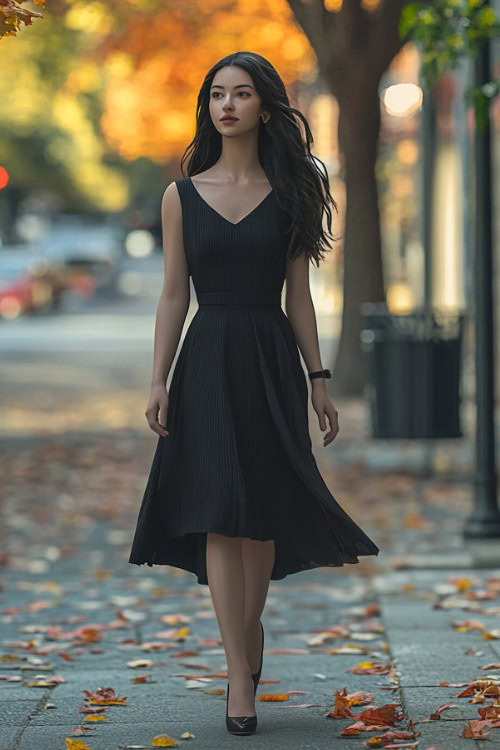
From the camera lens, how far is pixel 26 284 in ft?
125

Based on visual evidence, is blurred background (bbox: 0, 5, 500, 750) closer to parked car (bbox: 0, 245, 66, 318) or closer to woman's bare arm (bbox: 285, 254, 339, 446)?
woman's bare arm (bbox: 285, 254, 339, 446)

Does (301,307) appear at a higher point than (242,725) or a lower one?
higher

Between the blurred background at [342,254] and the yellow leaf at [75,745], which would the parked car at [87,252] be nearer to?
the blurred background at [342,254]

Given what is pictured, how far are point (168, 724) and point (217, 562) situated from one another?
1.77 ft

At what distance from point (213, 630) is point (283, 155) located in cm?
265

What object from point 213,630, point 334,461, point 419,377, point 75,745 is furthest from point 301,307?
point 334,461

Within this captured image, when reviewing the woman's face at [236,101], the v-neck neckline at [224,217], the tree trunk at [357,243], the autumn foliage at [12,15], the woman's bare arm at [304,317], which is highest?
the tree trunk at [357,243]

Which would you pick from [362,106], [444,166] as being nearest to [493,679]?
[362,106]

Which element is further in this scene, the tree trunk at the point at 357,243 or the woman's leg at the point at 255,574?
the tree trunk at the point at 357,243

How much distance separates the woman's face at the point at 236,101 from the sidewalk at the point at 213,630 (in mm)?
1742

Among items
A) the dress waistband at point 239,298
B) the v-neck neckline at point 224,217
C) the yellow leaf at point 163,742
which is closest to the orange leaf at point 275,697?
the yellow leaf at point 163,742

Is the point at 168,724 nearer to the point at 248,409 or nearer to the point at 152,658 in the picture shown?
the point at 248,409

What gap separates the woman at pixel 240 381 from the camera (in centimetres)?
486

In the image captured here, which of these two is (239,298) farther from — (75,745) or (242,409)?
(75,745)
